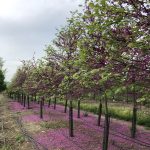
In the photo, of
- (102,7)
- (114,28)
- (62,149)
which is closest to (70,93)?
(62,149)

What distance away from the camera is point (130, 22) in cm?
827

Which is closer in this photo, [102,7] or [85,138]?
[102,7]

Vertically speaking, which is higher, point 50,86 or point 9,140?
point 50,86

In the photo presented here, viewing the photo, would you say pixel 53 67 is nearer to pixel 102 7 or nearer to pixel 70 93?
pixel 70 93

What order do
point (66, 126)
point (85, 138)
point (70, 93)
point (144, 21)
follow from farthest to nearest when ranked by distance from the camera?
point (66, 126) < point (70, 93) < point (85, 138) < point (144, 21)

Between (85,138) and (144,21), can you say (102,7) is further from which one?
(85,138)

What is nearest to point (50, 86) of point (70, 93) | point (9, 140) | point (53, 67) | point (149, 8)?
point (53, 67)

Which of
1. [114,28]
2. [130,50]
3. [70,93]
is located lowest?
[70,93]

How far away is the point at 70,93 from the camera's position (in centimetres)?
2252

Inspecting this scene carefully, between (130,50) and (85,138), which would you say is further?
(85,138)

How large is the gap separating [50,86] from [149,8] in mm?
17993

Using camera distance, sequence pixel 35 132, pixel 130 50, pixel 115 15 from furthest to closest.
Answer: pixel 35 132 < pixel 130 50 < pixel 115 15

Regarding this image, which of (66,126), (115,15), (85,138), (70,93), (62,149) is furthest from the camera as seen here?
(66,126)

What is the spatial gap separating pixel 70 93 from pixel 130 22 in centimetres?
1457
